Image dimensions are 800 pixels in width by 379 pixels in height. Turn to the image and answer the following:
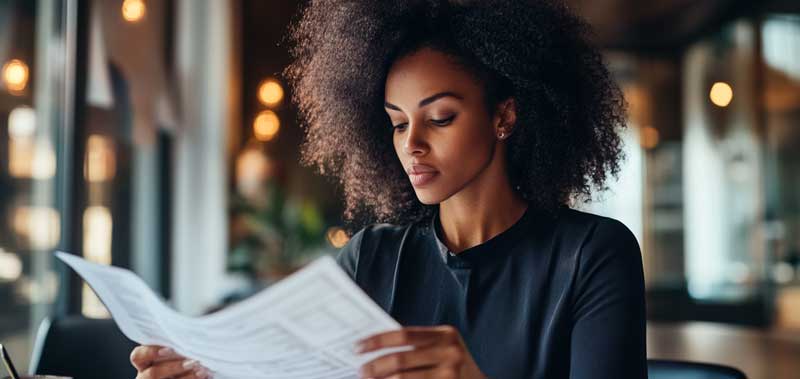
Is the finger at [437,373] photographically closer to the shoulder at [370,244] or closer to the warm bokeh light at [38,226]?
the shoulder at [370,244]

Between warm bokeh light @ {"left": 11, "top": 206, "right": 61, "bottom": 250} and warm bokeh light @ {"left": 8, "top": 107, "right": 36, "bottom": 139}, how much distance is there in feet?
0.79

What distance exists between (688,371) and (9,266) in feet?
6.67

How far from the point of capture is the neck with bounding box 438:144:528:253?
136 cm

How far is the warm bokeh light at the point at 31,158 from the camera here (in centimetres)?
252

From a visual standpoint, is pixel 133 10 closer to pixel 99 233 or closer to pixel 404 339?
pixel 99 233

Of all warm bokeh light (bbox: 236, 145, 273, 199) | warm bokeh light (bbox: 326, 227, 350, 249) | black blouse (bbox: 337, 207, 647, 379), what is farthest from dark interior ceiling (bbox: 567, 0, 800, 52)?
black blouse (bbox: 337, 207, 647, 379)

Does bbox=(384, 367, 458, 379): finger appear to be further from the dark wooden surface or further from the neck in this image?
the dark wooden surface

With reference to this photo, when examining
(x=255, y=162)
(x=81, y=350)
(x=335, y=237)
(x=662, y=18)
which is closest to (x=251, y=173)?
(x=255, y=162)

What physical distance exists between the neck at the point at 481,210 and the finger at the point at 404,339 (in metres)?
0.49

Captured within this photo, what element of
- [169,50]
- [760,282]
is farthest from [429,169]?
[760,282]

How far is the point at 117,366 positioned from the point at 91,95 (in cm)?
194

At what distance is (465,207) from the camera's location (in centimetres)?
136

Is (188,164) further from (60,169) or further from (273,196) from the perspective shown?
(60,169)

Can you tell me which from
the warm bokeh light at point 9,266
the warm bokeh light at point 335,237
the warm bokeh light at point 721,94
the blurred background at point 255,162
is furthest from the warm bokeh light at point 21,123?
the warm bokeh light at point 721,94
